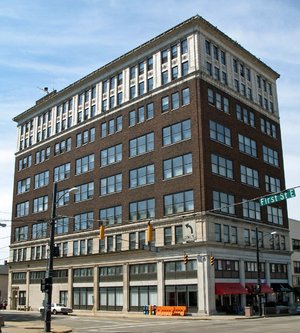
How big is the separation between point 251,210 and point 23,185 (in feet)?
147

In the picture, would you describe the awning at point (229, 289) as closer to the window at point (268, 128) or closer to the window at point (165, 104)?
the window at point (165, 104)

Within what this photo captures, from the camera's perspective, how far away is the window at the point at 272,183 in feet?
229

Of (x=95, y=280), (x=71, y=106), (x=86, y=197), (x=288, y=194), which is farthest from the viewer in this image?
(x=71, y=106)

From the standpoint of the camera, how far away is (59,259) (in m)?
75.6

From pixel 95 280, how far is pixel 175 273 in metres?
15.8

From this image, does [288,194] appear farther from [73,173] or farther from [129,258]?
[73,173]

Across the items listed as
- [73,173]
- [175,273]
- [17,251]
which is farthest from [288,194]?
[17,251]

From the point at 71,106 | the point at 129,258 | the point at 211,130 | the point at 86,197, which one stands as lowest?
the point at 129,258

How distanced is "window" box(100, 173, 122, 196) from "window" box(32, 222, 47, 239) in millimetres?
15361

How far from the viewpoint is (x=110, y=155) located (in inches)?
2783

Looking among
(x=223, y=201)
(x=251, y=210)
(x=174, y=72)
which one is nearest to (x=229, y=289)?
(x=223, y=201)

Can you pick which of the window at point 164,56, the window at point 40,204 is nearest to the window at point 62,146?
the window at point 40,204

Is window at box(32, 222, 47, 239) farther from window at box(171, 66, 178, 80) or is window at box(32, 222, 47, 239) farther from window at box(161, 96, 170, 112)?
window at box(171, 66, 178, 80)

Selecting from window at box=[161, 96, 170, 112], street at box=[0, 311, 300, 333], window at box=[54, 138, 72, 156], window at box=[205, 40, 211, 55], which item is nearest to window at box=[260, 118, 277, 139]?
window at box=[205, 40, 211, 55]
